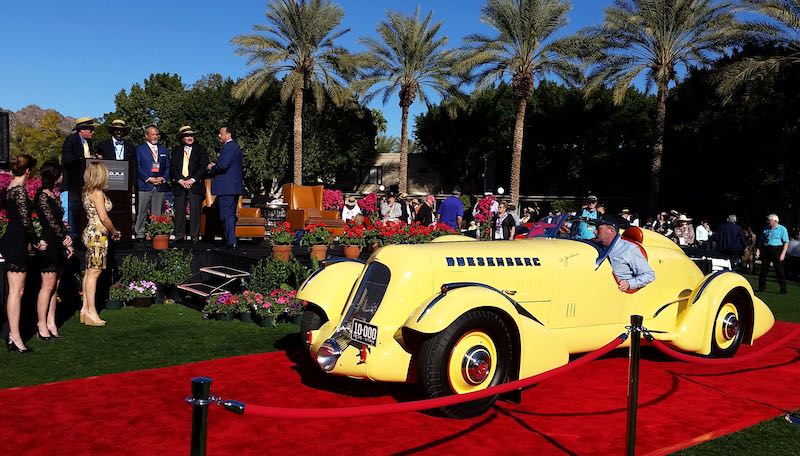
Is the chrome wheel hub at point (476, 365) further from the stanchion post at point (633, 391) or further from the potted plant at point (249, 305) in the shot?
the potted plant at point (249, 305)

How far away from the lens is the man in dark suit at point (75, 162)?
8766 millimetres

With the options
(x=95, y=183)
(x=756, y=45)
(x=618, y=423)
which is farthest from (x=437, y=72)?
(x=618, y=423)

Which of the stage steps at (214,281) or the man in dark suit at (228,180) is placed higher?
the man in dark suit at (228,180)

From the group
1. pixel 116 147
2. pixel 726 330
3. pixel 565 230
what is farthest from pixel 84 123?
pixel 726 330

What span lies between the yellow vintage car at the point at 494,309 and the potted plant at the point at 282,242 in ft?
9.72

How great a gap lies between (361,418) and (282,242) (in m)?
5.32

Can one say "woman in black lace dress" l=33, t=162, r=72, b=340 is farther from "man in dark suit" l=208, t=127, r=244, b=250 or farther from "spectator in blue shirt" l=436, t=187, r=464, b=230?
"spectator in blue shirt" l=436, t=187, r=464, b=230

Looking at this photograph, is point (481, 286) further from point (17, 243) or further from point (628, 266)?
point (17, 243)

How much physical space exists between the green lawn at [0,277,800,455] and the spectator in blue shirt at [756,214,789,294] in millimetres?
8818

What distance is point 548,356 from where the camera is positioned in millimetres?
4805

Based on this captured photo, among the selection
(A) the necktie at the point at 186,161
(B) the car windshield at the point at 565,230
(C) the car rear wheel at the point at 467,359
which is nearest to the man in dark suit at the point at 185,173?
(A) the necktie at the point at 186,161

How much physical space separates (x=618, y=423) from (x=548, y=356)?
0.65m

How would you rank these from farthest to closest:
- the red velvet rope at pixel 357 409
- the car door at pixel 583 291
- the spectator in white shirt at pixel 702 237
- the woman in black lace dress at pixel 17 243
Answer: the spectator in white shirt at pixel 702 237 → the woman in black lace dress at pixel 17 243 → the car door at pixel 583 291 → the red velvet rope at pixel 357 409

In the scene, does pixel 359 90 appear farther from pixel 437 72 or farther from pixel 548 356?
pixel 548 356
